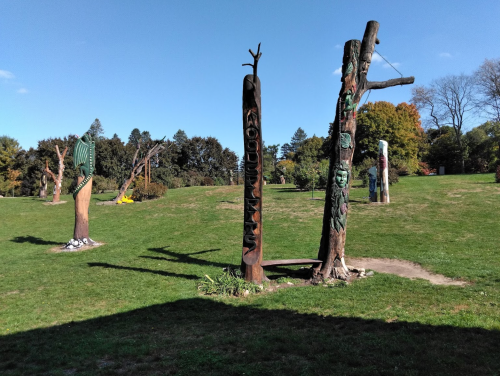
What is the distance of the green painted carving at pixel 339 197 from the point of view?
782 cm

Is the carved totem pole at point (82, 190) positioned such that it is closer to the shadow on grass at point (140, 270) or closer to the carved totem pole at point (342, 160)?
the shadow on grass at point (140, 270)

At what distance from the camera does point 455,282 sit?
6.99m

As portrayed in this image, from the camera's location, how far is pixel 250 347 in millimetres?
4516

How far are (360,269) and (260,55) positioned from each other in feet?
17.4

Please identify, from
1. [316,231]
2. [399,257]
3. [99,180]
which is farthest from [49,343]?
[99,180]

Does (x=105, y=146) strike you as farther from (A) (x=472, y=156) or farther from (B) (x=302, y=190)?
(A) (x=472, y=156)

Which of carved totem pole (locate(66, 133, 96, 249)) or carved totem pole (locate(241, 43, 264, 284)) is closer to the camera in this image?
carved totem pole (locate(241, 43, 264, 284))

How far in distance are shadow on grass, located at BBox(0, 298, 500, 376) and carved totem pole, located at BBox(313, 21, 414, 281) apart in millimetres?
2342

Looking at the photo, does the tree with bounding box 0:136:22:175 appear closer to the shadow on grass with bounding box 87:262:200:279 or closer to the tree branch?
the shadow on grass with bounding box 87:262:200:279

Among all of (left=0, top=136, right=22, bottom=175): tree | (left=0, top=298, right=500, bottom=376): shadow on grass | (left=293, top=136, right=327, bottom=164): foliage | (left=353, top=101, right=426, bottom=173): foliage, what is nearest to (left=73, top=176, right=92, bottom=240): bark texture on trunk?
(left=0, top=298, right=500, bottom=376): shadow on grass

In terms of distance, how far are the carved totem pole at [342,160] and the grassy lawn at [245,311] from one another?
2.50 feet

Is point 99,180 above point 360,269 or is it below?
above

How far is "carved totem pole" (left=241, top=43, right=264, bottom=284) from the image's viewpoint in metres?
7.27

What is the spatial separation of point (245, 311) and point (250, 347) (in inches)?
61.2
